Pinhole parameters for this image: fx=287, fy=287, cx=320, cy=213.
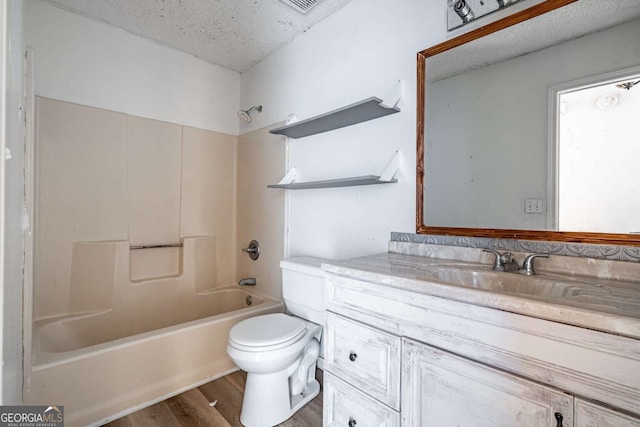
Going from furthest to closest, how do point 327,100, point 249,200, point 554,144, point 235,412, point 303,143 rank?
1. point 249,200
2. point 303,143
3. point 327,100
4. point 235,412
5. point 554,144

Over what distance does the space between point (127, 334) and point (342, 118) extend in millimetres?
2137

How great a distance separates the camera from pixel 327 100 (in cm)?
195

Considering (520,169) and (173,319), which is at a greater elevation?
(520,169)

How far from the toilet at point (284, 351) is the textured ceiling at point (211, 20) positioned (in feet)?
5.42

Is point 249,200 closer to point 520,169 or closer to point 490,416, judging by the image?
point 520,169

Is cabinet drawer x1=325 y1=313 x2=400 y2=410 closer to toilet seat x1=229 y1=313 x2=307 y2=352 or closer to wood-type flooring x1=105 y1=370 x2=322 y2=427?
toilet seat x1=229 y1=313 x2=307 y2=352

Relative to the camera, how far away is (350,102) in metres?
1.80

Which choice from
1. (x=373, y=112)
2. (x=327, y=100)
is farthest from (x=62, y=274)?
(x=373, y=112)

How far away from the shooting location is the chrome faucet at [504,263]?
1.10 metres

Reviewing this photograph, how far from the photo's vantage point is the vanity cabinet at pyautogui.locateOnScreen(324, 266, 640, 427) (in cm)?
61

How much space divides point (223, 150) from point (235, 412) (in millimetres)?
2063

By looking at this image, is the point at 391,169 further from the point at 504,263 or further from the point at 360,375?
the point at 360,375

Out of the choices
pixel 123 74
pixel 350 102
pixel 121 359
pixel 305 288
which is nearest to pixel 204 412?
pixel 121 359

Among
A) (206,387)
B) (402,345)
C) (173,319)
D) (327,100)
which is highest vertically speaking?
(327,100)
